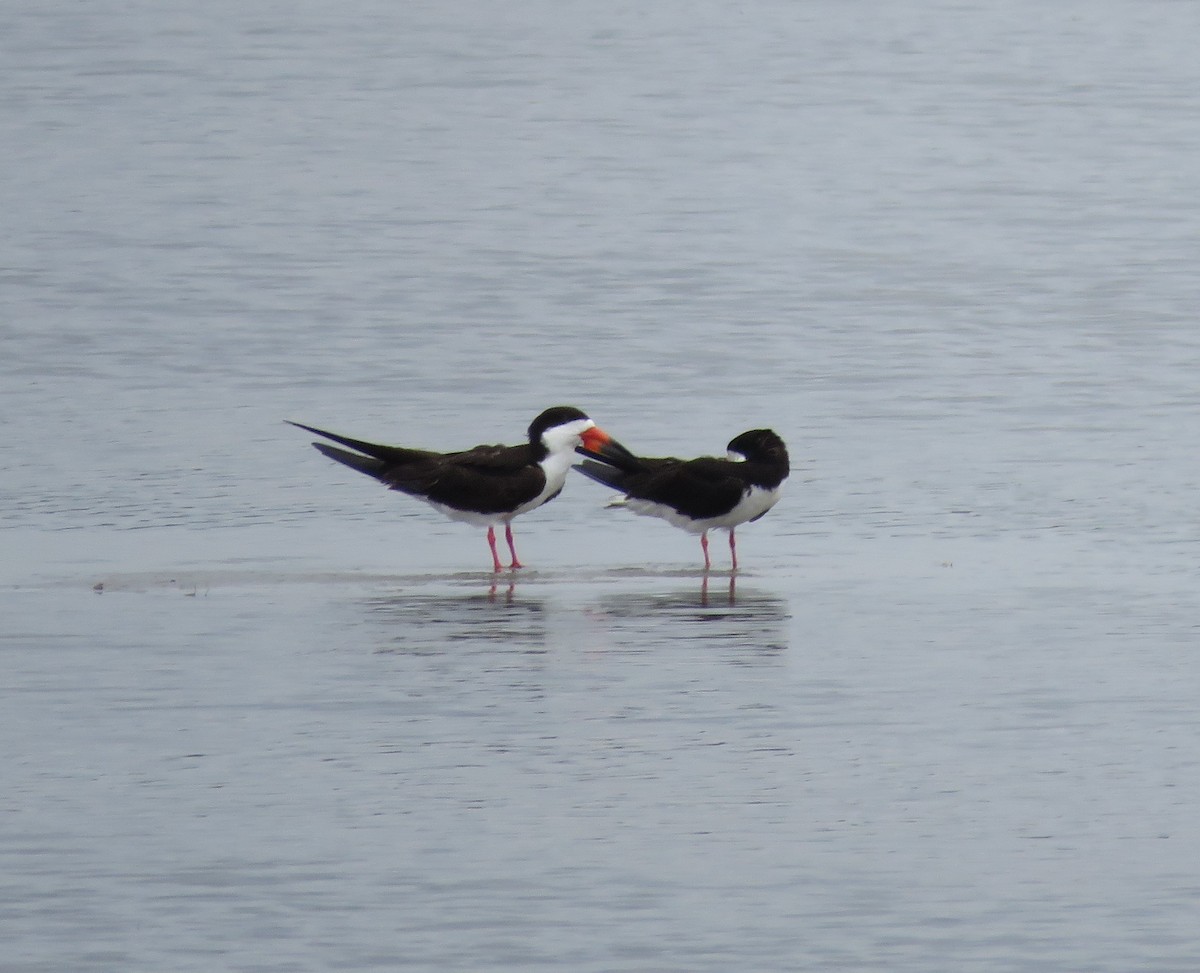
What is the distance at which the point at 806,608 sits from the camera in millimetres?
10789

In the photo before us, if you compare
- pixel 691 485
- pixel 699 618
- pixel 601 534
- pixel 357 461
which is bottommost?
pixel 699 618

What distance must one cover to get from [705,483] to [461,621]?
6.78 feet

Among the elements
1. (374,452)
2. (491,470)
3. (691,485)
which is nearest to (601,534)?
(491,470)

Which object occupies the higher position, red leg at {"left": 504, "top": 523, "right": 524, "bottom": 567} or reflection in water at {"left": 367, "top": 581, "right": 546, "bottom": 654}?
red leg at {"left": 504, "top": 523, "right": 524, "bottom": 567}

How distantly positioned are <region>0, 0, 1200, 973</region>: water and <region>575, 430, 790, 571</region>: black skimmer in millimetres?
243

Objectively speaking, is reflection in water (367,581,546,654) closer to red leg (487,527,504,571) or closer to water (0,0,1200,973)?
water (0,0,1200,973)

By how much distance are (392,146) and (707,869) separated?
68.8 feet

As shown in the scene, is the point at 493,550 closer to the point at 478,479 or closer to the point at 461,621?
the point at 478,479

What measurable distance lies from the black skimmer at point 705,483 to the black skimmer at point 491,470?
209 millimetres

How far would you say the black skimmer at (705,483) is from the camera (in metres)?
12.2

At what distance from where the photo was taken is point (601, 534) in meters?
13.2

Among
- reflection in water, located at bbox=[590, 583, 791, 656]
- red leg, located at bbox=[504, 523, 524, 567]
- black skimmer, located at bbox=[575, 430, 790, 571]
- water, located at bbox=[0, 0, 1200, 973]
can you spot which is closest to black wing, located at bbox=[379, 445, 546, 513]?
red leg, located at bbox=[504, 523, 524, 567]

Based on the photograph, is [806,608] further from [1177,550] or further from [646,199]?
[646,199]

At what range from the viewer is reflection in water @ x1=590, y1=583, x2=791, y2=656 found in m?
10.1
